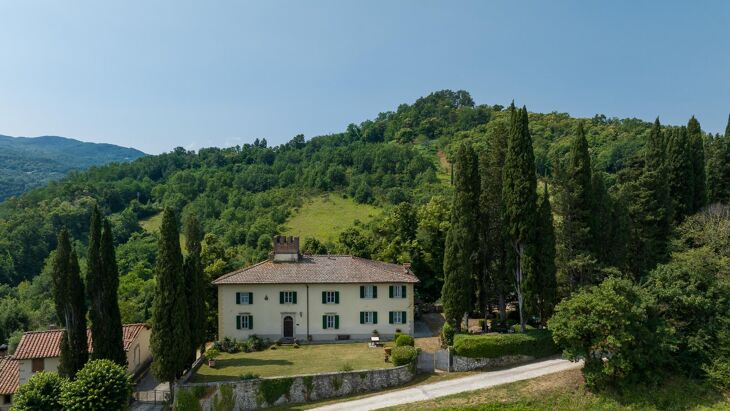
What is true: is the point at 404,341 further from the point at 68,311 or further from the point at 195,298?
the point at 68,311

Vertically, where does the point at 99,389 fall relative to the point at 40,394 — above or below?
above

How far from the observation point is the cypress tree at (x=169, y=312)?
2850 centimetres

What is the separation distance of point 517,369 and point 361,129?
13068cm

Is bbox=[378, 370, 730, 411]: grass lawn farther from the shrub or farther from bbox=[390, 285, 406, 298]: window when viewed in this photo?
bbox=[390, 285, 406, 298]: window

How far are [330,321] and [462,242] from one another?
491 inches

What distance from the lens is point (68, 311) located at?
29594mm

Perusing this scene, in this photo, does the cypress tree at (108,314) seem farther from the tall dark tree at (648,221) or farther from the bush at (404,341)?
the tall dark tree at (648,221)

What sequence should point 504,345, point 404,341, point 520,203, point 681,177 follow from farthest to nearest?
1. point 681,177
2. point 404,341
3. point 520,203
4. point 504,345

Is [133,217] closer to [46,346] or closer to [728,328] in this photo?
[46,346]

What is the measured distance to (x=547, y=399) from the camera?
27281mm

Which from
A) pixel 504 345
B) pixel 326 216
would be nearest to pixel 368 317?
pixel 504 345

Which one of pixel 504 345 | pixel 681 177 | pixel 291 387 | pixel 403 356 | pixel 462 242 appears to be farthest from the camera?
pixel 681 177

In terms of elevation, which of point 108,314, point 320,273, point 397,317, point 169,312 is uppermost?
point 320,273

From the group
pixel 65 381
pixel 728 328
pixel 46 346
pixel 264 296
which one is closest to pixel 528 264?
pixel 728 328
